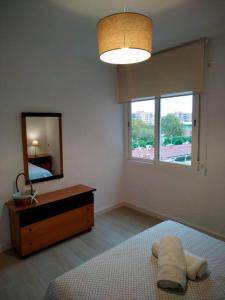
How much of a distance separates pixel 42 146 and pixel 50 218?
940 millimetres

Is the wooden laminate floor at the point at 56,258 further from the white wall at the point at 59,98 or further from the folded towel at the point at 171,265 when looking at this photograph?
the folded towel at the point at 171,265

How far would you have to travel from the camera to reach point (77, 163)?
335 centimetres

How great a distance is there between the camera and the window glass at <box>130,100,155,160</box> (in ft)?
11.6

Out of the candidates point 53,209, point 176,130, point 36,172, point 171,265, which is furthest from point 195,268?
point 36,172

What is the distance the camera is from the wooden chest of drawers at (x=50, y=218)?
2.50 metres

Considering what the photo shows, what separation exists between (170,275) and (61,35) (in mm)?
2537

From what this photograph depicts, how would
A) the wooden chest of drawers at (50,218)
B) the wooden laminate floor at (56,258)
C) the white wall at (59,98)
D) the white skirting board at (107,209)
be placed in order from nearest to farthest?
1. the wooden laminate floor at (56,258)
2. the white wall at (59,98)
3. the wooden chest of drawers at (50,218)
4. the white skirting board at (107,209)

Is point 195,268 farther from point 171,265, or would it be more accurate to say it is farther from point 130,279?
point 130,279

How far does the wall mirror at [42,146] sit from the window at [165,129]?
1.37m

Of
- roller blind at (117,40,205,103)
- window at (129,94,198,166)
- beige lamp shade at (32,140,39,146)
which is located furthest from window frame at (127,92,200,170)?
beige lamp shade at (32,140,39,146)

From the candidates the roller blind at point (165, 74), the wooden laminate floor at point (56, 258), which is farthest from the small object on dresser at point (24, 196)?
the roller blind at point (165, 74)

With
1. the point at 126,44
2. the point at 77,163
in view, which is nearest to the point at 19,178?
the point at 77,163

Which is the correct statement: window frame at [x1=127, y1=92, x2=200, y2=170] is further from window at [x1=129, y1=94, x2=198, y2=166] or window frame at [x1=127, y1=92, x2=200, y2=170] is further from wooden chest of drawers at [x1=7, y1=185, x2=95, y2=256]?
wooden chest of drawers at [x1=7, y1=185, x2=95, y2=256]

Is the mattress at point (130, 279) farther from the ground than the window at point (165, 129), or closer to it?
closer to it
